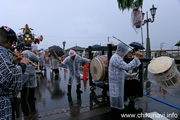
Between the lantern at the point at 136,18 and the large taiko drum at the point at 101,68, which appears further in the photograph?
the lantern at the point at 136,18

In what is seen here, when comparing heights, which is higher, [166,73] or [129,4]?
[129,4]

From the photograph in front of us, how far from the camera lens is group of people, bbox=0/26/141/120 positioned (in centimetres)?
157

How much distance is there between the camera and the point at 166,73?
2.65 m

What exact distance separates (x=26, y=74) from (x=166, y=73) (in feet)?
13.8

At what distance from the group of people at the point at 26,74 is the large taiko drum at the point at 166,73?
17.5 inches

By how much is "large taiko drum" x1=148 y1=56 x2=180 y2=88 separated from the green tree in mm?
6421

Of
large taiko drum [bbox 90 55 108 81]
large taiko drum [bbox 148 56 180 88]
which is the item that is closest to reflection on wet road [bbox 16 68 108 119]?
large taiko drum [bbox 90 55 108 81]

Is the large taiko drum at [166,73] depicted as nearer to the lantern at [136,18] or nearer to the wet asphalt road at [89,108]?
the wet asphalt road at [89,108]

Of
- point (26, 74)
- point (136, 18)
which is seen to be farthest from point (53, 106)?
point (136, 18)

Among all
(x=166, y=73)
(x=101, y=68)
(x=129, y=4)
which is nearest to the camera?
(x=166, y=73)

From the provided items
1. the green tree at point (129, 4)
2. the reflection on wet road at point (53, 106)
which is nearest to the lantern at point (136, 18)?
the green tree at point (129, 4)

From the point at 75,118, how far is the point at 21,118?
57.3 inches

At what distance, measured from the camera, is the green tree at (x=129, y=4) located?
26.7 feet

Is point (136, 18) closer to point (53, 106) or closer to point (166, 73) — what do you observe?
point (166, 73)
